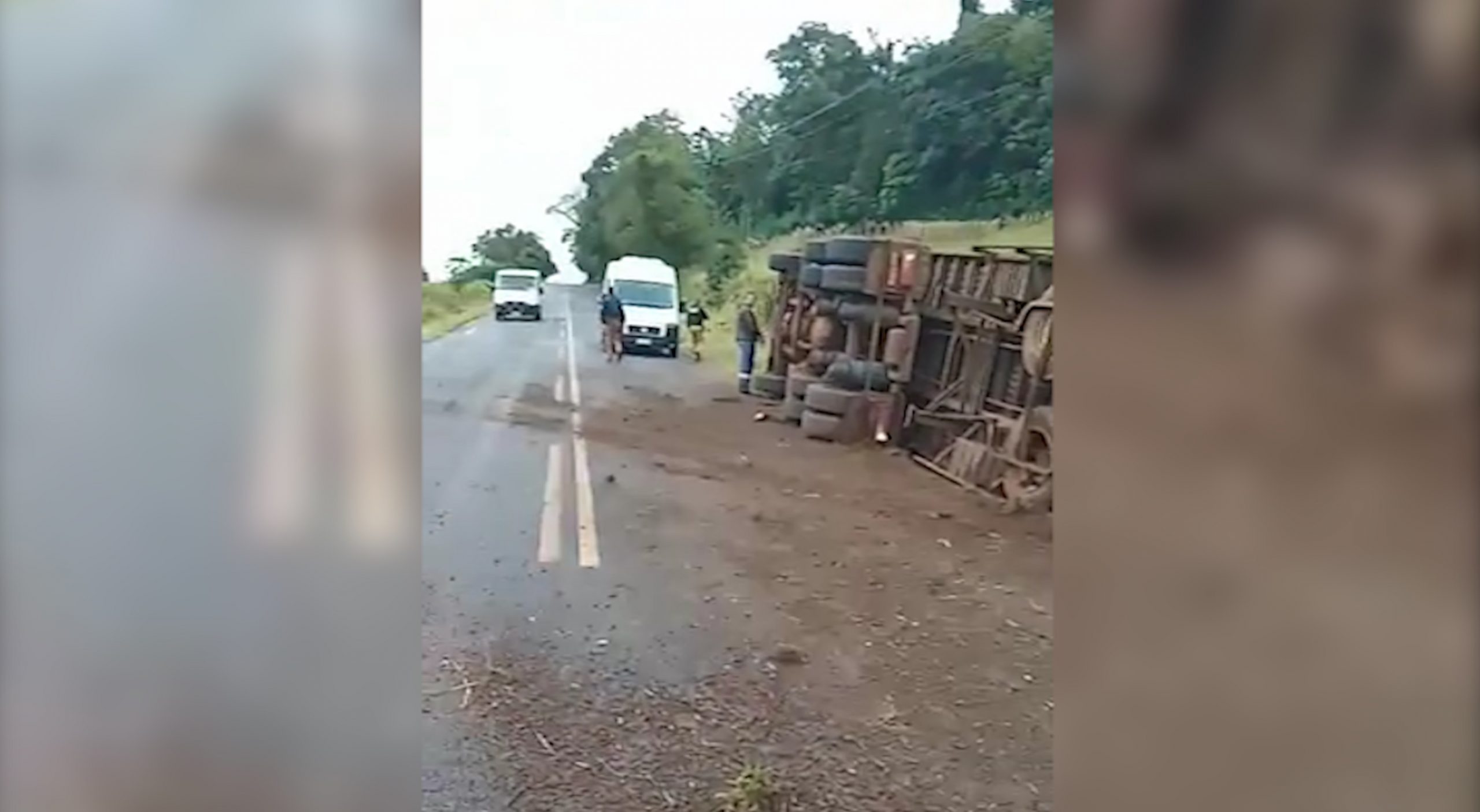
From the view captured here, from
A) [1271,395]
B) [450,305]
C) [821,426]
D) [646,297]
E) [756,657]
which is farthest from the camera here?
[821,426]

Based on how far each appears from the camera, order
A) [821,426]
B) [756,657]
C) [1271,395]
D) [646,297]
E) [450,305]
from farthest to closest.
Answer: [821,426] → [646,297] → [756,657] → [450,305] → [1271,395]

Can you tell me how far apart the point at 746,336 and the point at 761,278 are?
77mm

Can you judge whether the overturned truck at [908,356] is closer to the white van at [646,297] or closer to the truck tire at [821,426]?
the truck tire at [821,426]

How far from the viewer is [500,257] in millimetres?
1056

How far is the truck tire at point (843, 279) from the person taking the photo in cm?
121

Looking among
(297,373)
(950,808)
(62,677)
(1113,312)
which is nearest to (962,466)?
(950,808)

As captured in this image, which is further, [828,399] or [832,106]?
[828,399]

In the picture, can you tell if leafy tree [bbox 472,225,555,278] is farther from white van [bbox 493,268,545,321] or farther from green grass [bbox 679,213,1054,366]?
green grass [bbox 679,213,1054,366]

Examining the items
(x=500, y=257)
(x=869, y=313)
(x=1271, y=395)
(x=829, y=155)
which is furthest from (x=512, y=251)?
(x=1271, y=395)

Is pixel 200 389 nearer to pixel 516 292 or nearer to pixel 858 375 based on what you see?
pixel 516 292

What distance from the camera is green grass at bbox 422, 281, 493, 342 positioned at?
848 millimetres

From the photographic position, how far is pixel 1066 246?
79cm

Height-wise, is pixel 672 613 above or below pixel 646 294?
below

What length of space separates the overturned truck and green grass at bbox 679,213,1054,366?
0.02m
